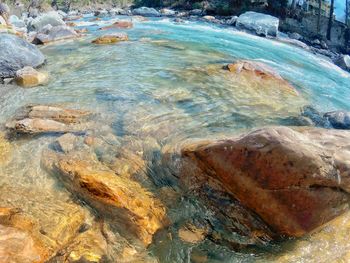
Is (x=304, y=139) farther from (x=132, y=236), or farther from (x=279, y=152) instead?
(x=132, y=236)

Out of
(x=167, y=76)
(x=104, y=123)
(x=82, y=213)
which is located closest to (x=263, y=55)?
(x=167, y=76)

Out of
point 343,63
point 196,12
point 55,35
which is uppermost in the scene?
point 55,35

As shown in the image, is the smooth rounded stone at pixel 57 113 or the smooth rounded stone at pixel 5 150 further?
the smooth rounded stone at pixel 57 113

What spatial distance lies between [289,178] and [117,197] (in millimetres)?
1876

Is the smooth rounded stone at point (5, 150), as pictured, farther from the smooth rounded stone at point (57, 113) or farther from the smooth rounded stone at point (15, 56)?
the smooth rounded stone at point (15, 56)

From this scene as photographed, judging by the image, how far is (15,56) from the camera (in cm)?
884

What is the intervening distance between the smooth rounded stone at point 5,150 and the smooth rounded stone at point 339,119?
6.07 meters

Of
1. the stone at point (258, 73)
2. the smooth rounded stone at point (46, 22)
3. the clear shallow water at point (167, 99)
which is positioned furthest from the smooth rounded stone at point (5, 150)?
the smooth rounded stone at point (46, 22)

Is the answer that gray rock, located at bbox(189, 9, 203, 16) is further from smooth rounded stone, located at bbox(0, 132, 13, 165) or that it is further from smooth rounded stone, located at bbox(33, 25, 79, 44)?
smooth rounded stone, located at bbox(0, 132, 13, 165)

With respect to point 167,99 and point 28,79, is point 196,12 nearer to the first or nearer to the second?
point 28,79

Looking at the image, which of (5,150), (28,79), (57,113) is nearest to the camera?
(5,150)


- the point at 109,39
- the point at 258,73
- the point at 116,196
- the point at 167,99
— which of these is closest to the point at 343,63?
the point at 258,73

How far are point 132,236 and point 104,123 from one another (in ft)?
8.84

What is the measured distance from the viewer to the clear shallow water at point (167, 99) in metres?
3.98
